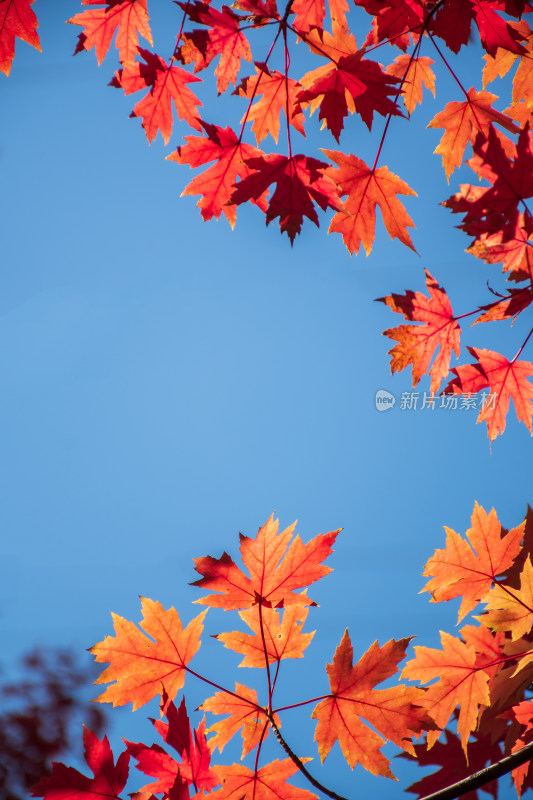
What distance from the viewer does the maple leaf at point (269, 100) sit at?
6.11ft

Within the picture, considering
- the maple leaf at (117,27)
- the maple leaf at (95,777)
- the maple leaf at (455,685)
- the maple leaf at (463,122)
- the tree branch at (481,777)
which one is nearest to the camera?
the tree branch at (481,777)

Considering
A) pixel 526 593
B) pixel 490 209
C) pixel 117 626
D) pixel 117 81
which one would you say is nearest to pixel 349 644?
pixel 526 593

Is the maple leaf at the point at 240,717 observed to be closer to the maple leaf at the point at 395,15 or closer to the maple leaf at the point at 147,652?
the maple leaf at the point at 147,652

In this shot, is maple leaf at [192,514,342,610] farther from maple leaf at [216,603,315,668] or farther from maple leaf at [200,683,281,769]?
maple leaf at [200,683,281,769]

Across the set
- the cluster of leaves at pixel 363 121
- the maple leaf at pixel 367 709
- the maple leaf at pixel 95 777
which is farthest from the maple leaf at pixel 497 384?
the maple leaf at pixel 95 777

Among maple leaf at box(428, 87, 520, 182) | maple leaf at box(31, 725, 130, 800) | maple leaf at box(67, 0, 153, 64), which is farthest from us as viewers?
maple leaf at box(67, 0, 153, 64)

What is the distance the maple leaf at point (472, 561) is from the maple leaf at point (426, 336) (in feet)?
2.02

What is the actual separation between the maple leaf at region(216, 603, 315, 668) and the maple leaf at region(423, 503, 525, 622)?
0.37m

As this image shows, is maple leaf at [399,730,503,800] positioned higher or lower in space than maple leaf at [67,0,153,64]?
lower

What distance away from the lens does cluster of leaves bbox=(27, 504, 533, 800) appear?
131cm

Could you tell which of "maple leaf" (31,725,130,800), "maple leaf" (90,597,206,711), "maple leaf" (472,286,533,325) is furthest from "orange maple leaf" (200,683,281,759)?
"maple leaf" (472,286,533,325)

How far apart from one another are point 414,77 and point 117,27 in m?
1.15

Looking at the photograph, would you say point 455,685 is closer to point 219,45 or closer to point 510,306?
point 510,306

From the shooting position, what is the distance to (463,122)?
1.88m
